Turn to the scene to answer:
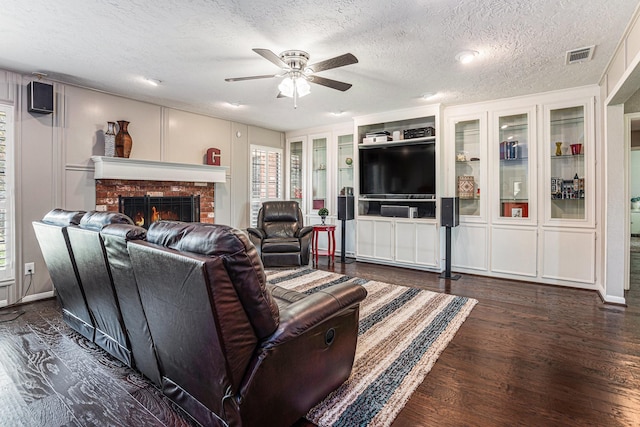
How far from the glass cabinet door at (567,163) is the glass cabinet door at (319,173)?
3.65 meters

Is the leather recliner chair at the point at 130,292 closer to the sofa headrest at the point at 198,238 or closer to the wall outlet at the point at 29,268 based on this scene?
the sofa headrest at the point at 198,238

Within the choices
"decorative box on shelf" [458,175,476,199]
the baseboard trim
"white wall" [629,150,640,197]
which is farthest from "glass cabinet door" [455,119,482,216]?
"white wall" [629,150,640,197]

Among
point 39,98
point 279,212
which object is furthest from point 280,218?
point 39,98

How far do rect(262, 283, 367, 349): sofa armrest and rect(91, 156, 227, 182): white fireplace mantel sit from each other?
3.60 m

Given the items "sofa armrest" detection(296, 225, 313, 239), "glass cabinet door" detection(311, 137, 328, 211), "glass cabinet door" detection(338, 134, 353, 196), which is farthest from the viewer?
"glass cabinet door" detection(311, 137, 328, 211)

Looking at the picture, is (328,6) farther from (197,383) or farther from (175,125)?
(175,125)

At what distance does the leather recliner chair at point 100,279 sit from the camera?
205 centimetres

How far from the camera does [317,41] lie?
9.49 feet

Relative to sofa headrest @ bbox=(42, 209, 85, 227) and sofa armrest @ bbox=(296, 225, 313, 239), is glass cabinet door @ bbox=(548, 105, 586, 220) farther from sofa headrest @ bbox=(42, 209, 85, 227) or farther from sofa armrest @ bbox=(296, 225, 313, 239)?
sofa headrest @ bbox=(42, 209, 85, 227)

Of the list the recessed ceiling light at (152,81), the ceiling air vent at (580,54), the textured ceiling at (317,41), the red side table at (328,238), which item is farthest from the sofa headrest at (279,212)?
the ceiling air vent at (580,54)

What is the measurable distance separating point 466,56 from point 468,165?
7.03 ft

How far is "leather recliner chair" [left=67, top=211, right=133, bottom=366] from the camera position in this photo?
2049 millimetres

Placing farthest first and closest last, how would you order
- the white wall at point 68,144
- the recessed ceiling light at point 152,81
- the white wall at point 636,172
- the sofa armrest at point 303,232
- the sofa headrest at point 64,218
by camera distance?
the white wall at point 636,172, the sofa armrest at point 303,232, the recessed ceiling light at point 152,81, the white wall at point 68,144, the sofa headrest at point 64,218

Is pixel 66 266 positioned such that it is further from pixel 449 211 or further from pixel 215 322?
pixel 449 211
